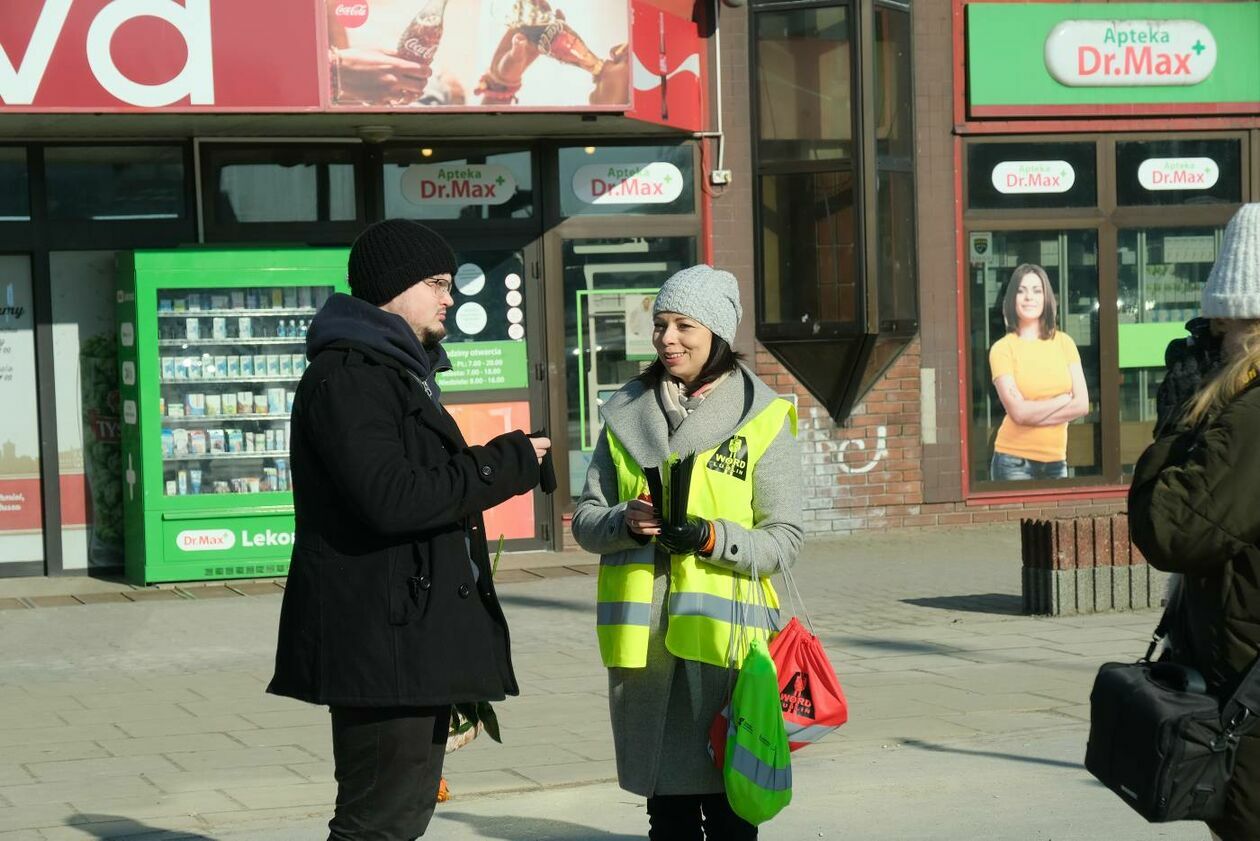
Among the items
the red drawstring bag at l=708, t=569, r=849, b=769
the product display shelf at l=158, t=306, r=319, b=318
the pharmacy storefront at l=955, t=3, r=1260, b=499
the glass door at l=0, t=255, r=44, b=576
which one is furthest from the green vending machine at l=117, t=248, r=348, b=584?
the red drawstring bag at l=708, t=569, r=849, b=769

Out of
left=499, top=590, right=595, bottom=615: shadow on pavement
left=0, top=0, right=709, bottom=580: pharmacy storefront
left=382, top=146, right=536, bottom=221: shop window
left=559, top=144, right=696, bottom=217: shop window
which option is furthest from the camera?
left=559, top=144, right=696, bottom=217: shop window

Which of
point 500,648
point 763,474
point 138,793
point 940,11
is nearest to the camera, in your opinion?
point 500,648

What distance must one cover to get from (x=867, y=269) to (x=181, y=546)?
528cm

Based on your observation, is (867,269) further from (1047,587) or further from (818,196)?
(1047,587)

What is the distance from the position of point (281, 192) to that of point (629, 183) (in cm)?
256

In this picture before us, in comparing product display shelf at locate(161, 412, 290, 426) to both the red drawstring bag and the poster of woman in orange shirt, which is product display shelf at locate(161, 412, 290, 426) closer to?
the poster of woman in orange shirt

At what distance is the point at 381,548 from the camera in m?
3.95

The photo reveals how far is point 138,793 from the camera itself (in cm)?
657

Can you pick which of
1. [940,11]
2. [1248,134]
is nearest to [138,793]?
[940,11]

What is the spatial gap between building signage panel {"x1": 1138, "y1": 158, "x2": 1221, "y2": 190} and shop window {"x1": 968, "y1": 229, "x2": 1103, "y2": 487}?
67 cm

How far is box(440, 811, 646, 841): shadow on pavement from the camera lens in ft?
19.5

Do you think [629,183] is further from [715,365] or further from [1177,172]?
[715,365]

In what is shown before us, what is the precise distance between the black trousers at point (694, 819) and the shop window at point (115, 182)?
29.1 ft

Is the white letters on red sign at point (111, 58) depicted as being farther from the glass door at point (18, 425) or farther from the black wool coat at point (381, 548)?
the black wool coat at point (381, 548)
